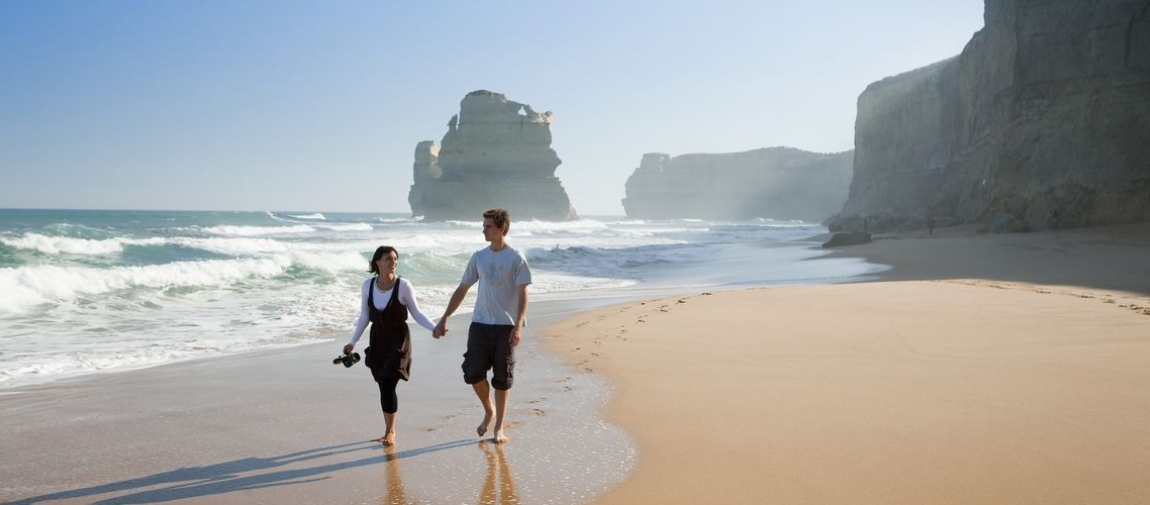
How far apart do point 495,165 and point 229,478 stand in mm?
83052

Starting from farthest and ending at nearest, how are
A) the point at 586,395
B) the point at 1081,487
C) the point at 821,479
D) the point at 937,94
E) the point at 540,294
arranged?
1. the point at 937,94
2. the point at 540,294
3. the point at 586,395
4. the point at 821,479
5. the point at 1081,487

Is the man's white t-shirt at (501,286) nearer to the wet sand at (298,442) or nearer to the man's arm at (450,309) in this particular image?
the man's arm at (450,309)

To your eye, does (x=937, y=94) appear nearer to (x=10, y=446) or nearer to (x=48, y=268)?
(x=48, y=268)

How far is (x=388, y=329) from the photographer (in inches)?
172

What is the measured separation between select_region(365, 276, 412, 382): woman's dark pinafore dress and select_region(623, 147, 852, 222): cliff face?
13019cm

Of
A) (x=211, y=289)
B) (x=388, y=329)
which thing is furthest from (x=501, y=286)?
(x=211, y=289)

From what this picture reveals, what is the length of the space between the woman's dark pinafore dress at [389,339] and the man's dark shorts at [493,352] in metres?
0.37

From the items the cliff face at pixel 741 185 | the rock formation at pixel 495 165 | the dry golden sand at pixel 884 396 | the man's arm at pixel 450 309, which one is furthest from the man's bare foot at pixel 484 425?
the cliff face at pixel 741 185

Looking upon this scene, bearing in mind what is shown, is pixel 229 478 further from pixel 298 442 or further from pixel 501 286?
pixel 501 286

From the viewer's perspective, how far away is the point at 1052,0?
28.0 metres

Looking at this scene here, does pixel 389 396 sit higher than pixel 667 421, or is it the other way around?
pixel 389 396

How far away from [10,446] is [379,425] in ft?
6.97

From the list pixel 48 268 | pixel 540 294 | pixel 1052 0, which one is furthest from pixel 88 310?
pixel 1052 0

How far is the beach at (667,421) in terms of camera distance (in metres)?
3.44
